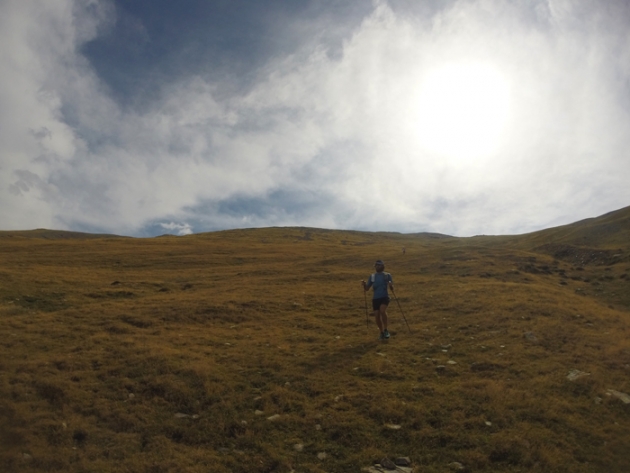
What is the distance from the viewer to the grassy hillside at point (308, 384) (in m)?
10.0

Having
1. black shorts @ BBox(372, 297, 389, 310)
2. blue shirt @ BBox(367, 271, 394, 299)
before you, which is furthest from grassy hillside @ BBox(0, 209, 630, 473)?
blue shirt @ BBox(367, 271, 394, 299)

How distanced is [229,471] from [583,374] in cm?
1194

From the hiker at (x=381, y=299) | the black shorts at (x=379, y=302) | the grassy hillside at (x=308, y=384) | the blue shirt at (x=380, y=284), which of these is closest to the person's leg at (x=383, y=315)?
the hiker at (x=381, y=299)

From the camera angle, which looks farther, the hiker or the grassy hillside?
the hiker

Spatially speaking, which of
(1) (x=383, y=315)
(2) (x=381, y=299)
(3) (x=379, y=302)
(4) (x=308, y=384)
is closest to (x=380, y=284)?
(2) (x=381, y=299)

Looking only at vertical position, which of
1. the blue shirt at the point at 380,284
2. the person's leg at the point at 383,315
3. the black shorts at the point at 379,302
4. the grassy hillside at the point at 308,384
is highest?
the blue shirt at the point at 380,284

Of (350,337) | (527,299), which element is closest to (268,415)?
(350,337)

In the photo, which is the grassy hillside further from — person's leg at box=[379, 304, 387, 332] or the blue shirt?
the blue shirt

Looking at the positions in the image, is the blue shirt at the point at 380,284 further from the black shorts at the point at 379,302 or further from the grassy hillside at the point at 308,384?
the grassy hillside at the point at 308,384

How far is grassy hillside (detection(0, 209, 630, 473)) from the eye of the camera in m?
10.0

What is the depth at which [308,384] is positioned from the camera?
14.0 meters

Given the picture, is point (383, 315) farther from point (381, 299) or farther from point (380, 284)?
point (380, 284)

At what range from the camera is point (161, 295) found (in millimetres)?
32438

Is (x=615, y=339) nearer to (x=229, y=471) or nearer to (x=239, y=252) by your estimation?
(x=229, y=471)
